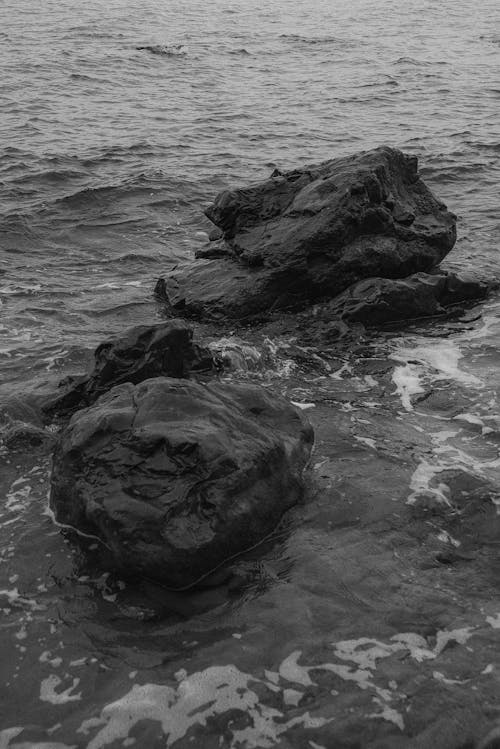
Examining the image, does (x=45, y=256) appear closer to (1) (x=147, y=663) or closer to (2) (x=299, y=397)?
(2) (x=299, y=397)

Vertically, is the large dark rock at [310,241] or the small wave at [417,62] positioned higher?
the small wave at [417,62]

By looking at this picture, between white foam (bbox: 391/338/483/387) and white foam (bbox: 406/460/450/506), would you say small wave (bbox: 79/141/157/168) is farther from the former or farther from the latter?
white foam (bbox: 406/460/450/506)

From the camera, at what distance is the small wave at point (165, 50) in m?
29.7

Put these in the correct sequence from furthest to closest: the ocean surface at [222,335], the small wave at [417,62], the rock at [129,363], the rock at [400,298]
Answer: the small wave at [417,62] < the rock at [400,298] < the rock at [129,363] < the ocean surface at [222,335]

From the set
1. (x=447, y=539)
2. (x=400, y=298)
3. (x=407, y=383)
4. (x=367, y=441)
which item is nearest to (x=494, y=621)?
(x=447, y=539)

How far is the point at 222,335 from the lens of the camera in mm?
10656

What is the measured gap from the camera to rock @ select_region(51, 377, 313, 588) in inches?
242

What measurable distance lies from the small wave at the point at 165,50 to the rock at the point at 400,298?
2176 cm

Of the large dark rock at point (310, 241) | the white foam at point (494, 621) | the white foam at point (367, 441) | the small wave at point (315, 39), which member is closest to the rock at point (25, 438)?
the white foam at point (367, 441)

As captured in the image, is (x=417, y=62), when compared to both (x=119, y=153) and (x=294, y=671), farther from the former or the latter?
(x=294, y=671)

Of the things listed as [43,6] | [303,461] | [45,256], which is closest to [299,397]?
[303,461]

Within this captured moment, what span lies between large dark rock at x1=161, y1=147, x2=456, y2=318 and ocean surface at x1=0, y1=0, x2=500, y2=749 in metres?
0.80

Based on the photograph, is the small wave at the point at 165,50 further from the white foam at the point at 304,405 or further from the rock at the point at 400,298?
the white foam at the point at 304,405

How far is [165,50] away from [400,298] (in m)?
22.8
